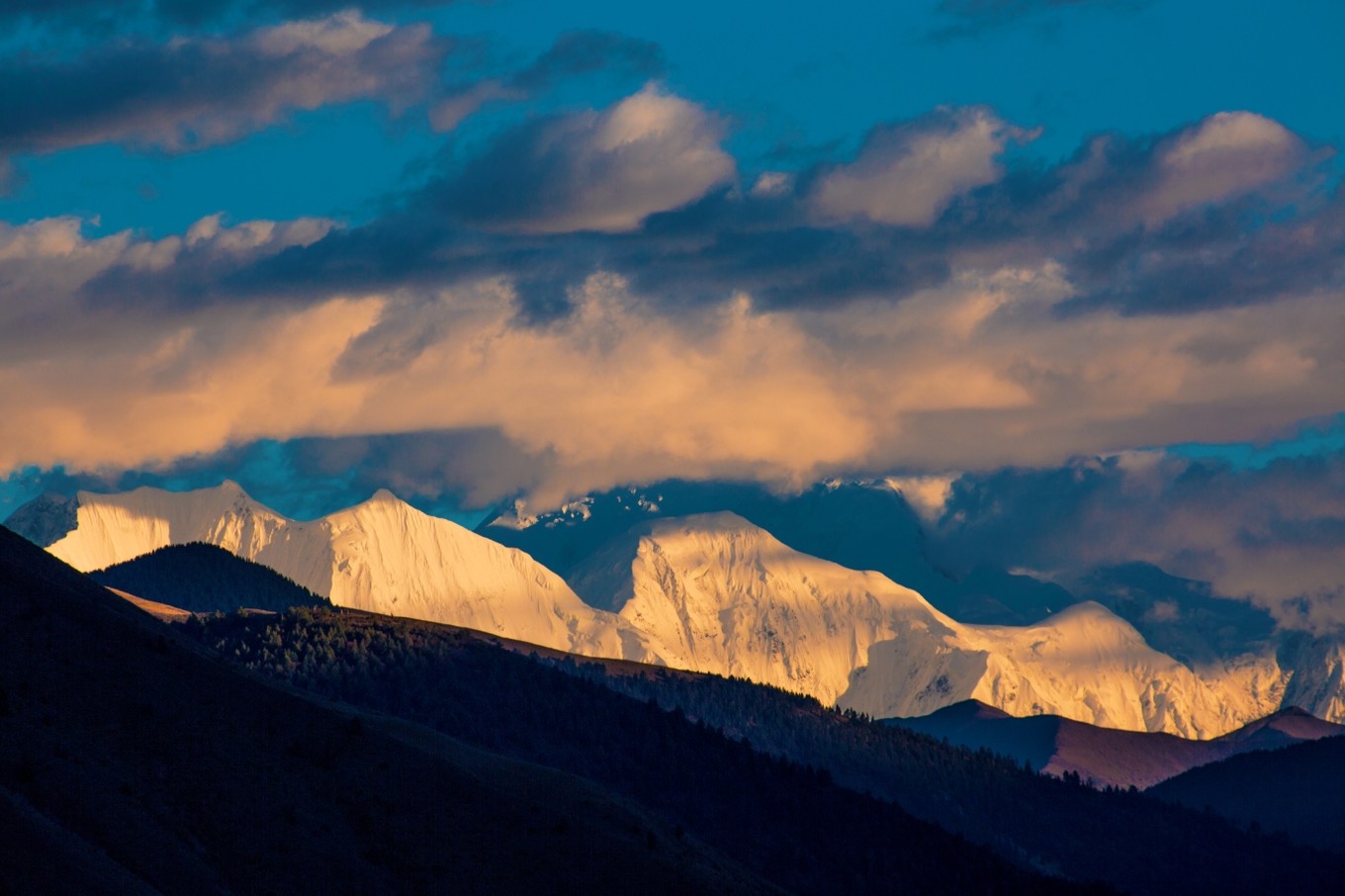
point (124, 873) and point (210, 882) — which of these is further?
point (210, 882)

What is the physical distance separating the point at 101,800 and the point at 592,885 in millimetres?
50177

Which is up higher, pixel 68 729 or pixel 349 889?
pixel 68 729

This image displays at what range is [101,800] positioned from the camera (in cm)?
16075

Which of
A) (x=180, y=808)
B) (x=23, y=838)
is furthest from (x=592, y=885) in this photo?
(x=23, y=838)

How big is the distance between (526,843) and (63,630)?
45.4 meters

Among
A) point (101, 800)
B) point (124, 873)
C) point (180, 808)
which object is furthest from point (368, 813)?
point (124, 873)

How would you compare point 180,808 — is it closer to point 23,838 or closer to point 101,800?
point 101,800

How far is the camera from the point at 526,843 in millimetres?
198875

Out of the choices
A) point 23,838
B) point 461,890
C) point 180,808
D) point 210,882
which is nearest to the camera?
point 23,838

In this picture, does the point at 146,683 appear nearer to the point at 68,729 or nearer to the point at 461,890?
the point at 68,729

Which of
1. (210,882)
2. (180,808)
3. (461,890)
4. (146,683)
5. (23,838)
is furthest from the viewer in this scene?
(146,683)

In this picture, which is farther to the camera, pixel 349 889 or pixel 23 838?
pixel 349 889

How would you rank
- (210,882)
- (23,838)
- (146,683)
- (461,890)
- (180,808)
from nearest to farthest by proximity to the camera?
1. (23,838)
2. (210,882)
3. (180,808)
4. (461,890)
5. (146,683)

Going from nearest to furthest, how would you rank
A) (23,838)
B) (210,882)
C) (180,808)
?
(23,838), (210,882), (180,808)
